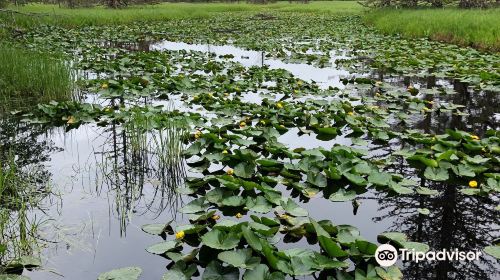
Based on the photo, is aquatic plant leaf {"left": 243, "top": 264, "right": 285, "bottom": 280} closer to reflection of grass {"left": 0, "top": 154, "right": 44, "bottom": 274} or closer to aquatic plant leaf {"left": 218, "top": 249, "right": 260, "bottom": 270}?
aquatic plant leaf {"left": 218, "top": 249, "right": 260, "bottom": 270}

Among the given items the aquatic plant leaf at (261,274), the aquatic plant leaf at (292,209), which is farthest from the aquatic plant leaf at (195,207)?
the aquatic plant leaf at (261,274)

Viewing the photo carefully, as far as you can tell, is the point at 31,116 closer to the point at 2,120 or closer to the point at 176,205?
the point at 2,120

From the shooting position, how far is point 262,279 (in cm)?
235

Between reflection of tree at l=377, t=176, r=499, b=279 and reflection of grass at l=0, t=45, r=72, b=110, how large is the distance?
5.35 metres

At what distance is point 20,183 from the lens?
392 centimetres

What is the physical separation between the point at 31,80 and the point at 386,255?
6.23 meters

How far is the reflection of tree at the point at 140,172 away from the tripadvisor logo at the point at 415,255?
5.57 feet

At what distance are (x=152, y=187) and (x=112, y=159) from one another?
89cm

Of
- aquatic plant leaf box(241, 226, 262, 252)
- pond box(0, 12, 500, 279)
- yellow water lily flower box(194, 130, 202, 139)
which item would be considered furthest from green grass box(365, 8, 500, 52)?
aquatic plant leaf box(241, 226, 262, 252)

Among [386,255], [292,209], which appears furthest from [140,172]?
[386,255]

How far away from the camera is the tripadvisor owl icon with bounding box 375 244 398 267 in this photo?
254cm

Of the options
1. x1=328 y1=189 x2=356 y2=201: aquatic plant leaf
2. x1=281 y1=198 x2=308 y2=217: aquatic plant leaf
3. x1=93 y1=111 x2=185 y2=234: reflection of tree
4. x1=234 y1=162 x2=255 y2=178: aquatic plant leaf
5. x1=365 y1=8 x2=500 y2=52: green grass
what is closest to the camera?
x1=281 y1=198 x2=308 y2=217: aquatic plant leaf

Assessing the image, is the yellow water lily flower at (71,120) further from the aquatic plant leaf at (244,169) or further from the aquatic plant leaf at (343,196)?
the aquatic plant leaf at (343,196)

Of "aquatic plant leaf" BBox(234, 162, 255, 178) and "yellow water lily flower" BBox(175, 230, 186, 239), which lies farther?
"aquatic plant leaf" BBox(234, 162, 255, 178)
